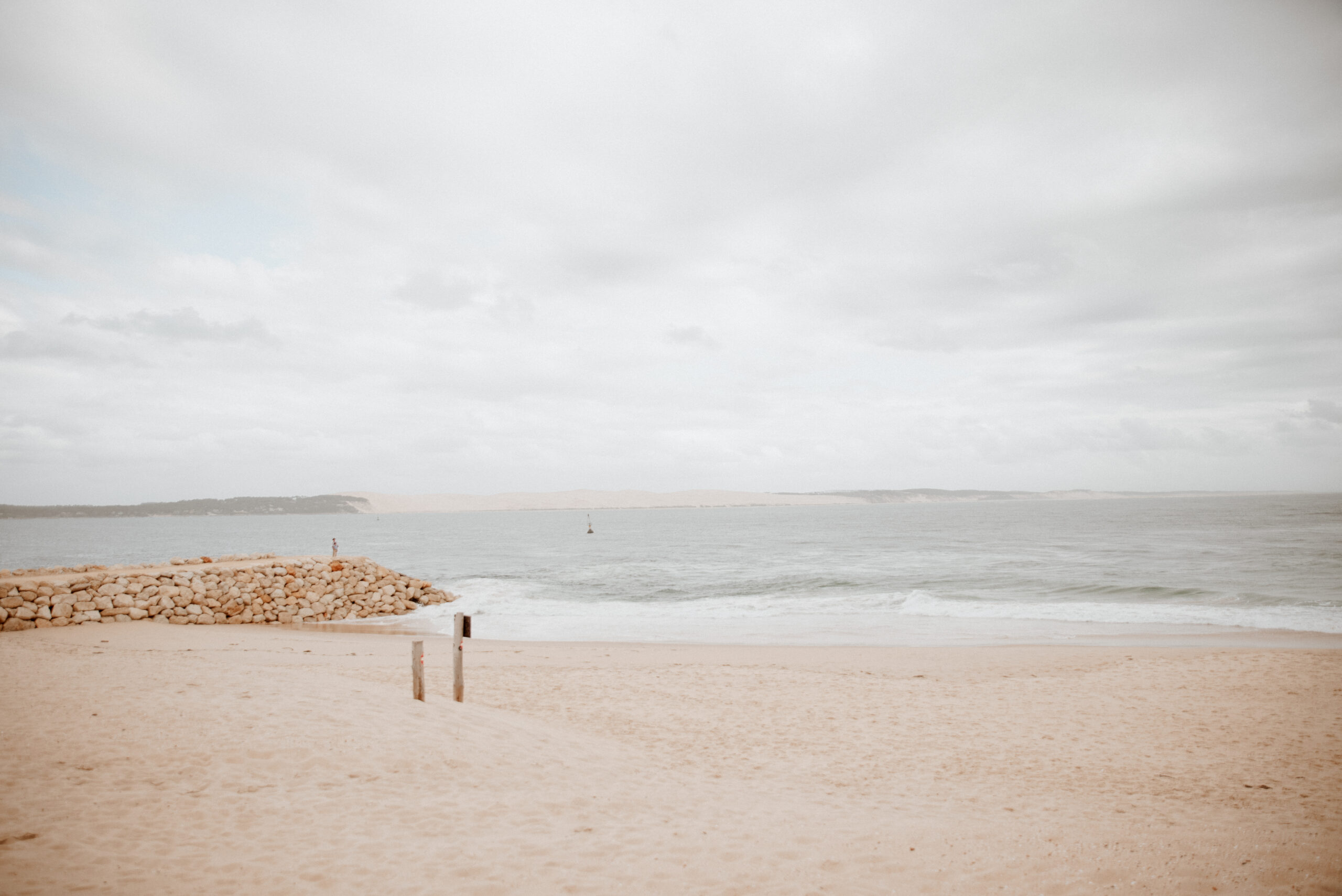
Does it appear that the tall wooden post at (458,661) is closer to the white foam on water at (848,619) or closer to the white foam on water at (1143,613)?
the white foam on water at (848,619)

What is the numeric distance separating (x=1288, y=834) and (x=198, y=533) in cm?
12690

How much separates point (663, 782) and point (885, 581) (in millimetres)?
27700

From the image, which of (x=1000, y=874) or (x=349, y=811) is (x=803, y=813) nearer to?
(x=1000, y=874)

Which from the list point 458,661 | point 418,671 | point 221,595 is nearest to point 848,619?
point 458,661

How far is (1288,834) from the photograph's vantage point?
5852 mm

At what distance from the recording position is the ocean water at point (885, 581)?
2055 cm

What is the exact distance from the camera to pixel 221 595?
75.4ft

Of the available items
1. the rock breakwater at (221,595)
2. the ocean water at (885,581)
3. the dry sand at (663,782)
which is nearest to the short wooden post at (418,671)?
the dry sand at (663,782)

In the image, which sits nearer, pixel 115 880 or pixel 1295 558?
pixel 115 880

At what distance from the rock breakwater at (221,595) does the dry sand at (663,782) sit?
795 cm

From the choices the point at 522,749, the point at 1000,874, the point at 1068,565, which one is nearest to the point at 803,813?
the point at 1000,874

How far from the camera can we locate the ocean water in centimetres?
2055

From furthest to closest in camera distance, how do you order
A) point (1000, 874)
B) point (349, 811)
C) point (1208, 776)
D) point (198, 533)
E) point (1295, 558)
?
point (198, 533) → point (1295, 558) → point (1208, 776) → point (349, 811) → point (1000, 874)

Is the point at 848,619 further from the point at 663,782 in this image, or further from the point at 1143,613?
the point at 663,782
